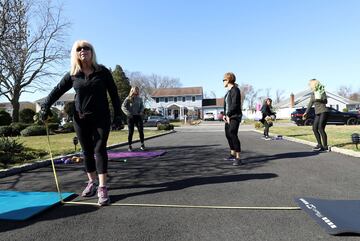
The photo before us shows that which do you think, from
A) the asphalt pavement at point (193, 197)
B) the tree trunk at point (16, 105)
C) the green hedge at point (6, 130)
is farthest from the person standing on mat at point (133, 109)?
the tree trunk at point (16, 105)

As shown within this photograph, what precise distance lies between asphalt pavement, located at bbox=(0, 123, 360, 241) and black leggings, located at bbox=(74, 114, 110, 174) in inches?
17.9

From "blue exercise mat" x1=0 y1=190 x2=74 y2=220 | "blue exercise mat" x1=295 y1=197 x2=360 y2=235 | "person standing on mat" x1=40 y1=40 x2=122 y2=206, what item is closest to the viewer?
"blue exercise mat" x1=295 y1=197 x2=360 y2=235

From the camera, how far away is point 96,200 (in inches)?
160

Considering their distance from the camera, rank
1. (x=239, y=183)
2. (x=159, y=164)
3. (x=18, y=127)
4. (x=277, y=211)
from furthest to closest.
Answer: (x=18, y=127) → (x=159, y=164) → (x=239, y=183) → (x=277, y=211)

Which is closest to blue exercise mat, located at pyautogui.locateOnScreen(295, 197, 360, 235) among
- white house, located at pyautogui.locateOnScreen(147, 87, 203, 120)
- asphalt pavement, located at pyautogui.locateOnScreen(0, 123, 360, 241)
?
asphalt pavement, located at pyautogui.locateOnScreen(0, 123, 360, 241)

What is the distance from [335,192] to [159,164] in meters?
3.63

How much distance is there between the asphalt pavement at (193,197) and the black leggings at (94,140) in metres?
0.46

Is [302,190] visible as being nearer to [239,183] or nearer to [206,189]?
[239,183]

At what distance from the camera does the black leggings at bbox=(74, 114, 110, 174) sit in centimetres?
416

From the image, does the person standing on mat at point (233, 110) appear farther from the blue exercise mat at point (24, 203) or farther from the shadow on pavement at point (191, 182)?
the blue exercise mat at point (24, 203)

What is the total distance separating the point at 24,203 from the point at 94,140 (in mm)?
1092

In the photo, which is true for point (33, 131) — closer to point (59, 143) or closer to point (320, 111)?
point (59, 143)

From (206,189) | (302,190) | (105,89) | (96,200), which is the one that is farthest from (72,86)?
(302,190)

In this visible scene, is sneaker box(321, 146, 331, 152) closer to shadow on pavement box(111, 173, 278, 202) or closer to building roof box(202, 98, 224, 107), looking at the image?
shadow on pavement box(111, 173, 278, 202)
